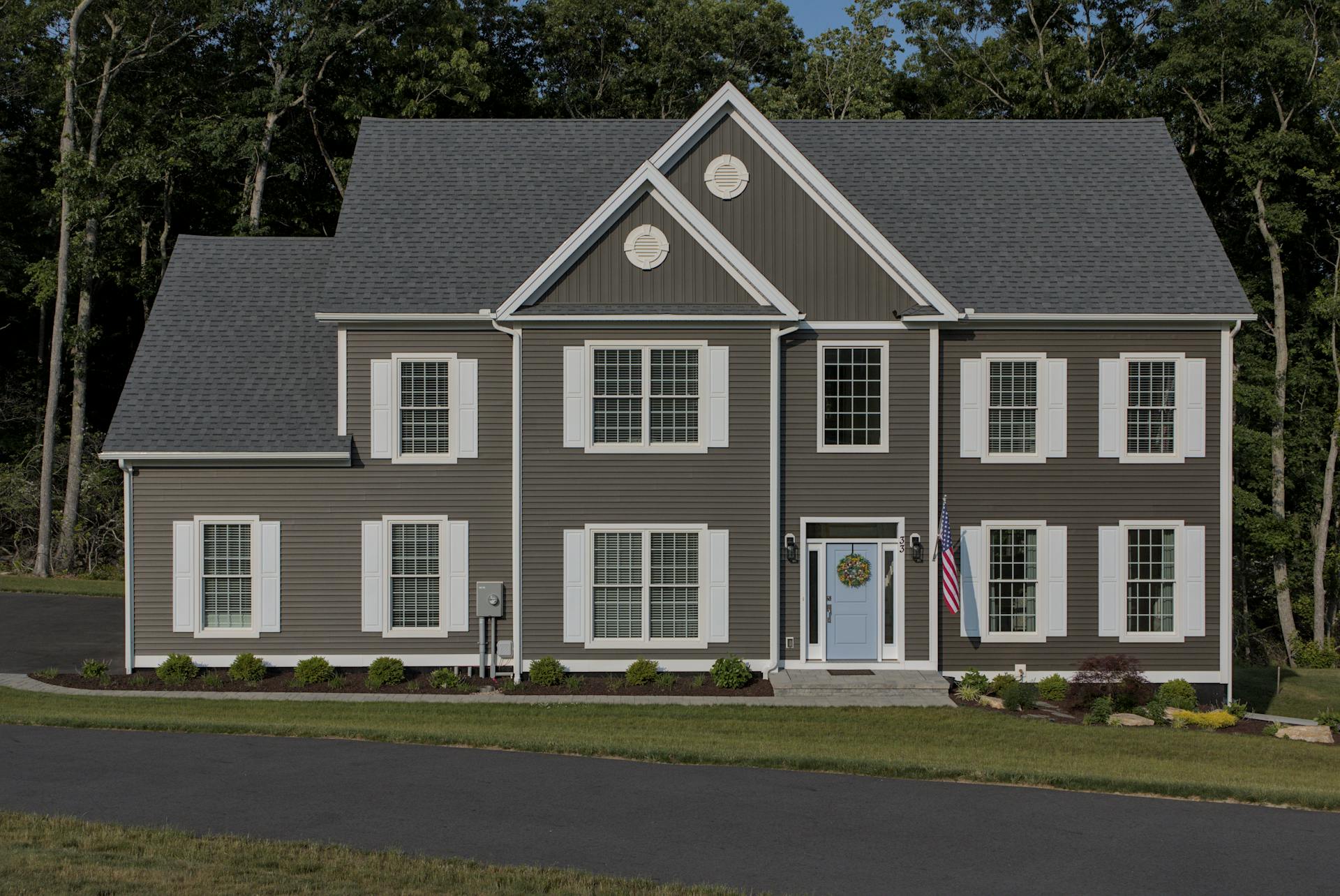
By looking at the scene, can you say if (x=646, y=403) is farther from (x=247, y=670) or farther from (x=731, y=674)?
(x=247, y=670)


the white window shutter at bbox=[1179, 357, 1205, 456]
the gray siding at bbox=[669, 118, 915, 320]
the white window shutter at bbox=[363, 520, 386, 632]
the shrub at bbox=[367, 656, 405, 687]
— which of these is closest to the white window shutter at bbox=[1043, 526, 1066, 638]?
the white window shutter at bbox=[1179, 357, 1205, 456]

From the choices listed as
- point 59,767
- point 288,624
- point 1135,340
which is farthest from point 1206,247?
point 59,767

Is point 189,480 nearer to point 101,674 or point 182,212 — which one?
point 101,674

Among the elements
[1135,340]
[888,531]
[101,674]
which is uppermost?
[1135,340]

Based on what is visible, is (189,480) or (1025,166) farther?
(1025,166)

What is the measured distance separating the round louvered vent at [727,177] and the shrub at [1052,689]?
31.4 ft

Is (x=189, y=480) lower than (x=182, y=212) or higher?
lower

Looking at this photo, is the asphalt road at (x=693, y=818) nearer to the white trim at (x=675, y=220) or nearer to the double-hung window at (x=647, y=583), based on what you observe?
the double-hung window at (x=647, y=583)

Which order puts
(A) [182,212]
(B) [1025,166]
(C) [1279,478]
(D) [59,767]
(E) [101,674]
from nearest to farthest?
1. (D) [59,767]
2. (E) [101,674]
3. (B) [1025,166]
4. (C) [1279,478]
5. (A) [182,212]

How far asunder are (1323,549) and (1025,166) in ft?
54.9

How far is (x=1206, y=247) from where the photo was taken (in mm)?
23969

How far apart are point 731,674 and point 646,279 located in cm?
656

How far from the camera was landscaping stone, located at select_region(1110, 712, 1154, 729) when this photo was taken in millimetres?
20172

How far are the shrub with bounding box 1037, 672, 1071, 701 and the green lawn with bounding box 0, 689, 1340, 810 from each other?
240 centimetres
